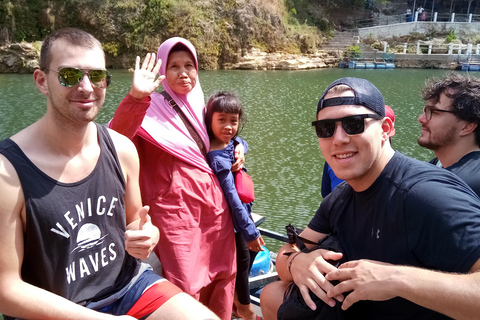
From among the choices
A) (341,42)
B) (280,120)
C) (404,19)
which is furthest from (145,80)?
(404,19)

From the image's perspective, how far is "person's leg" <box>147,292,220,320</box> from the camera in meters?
1.64

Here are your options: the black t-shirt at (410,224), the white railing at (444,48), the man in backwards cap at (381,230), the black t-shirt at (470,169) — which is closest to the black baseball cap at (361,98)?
the man in backwards cap at (381,230)

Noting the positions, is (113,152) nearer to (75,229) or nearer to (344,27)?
(75,229)

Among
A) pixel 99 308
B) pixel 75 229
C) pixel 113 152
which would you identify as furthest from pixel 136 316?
pixel 113 152

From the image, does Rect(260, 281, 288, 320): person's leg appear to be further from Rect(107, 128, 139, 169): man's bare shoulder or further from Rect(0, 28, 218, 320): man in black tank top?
Rect(107, 128, 139, 169): man's bare shoulder

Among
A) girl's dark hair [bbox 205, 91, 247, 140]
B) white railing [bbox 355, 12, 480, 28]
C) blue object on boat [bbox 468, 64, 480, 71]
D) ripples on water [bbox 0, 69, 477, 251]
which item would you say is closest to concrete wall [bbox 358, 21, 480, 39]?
white railing [bbox 355, 12, 480, 28]

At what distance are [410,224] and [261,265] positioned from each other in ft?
7.01

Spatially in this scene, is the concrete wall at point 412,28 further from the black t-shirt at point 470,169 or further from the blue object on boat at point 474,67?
the black t-shirt at point 470,169

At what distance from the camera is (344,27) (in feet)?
103

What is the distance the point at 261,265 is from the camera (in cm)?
338

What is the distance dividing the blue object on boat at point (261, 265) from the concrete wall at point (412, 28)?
28.5 metres

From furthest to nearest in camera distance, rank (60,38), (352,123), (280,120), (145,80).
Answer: (280,120), (145,80), (60,38), (352,123)

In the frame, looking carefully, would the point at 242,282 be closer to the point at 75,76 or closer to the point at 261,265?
the point at 261,265

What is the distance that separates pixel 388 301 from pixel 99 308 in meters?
1.10
